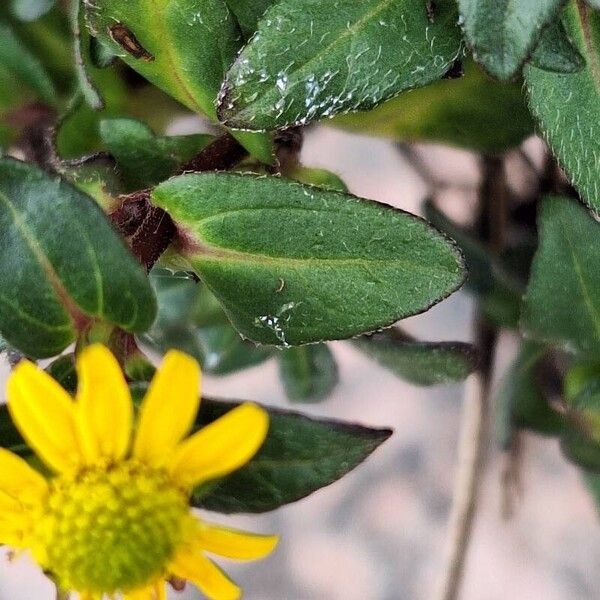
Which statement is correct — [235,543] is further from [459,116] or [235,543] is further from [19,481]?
[459,116]

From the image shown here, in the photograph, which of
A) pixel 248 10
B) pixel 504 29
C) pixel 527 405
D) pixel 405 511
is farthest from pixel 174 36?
pixel 405 511

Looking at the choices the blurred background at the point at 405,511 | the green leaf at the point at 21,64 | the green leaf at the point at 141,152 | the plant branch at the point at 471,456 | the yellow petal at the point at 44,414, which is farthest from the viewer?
the blurred background at the point at 405,511

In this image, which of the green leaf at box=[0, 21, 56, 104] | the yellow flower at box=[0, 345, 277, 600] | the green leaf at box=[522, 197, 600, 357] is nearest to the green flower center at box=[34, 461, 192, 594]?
the yellow flower at box=[0, 345, 277, 600]

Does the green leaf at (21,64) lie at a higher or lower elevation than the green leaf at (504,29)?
lower

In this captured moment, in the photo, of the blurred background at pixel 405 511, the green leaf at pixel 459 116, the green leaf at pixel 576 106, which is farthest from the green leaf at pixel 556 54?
the blurred background at pixel 405 511

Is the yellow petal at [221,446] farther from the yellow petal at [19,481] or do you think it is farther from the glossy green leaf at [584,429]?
the glossy green leaf at [584,429]

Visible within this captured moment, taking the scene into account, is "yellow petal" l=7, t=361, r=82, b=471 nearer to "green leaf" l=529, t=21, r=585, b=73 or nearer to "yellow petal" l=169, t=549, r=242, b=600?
"yellow petal" l=169, t=549, r=242, b=600
